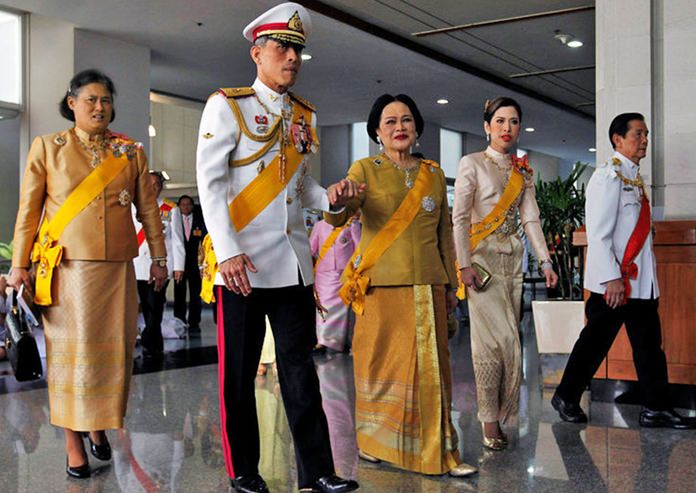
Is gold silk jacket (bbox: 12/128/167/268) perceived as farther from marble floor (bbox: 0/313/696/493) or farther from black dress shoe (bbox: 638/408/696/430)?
black dress shoe (bbox: 638/408/696/430)

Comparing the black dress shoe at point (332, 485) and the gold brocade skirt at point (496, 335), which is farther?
the gold brocade skirt at point (496, 335)

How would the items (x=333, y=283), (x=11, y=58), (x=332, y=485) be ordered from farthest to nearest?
(x=11, y=58) < (x=333, y=283) < (x=332, y=485)

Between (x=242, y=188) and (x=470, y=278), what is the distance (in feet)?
4.18

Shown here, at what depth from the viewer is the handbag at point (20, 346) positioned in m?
3.57

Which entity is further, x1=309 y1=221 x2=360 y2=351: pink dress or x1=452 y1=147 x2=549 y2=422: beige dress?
x1=309 y1=221 x2=360 y2=351: pink dress

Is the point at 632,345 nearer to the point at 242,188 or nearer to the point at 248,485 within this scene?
the point at 248,485

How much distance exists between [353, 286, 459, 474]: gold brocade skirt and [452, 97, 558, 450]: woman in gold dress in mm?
367

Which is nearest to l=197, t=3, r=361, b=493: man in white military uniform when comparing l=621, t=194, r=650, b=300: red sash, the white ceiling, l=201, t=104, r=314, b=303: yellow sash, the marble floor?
l=201, t=104, r=314, b=303: yellow sash

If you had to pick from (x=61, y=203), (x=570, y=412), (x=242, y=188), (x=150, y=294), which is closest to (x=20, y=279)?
(x=61, y=203)

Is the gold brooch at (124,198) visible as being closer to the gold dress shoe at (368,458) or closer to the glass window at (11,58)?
the gold dress shoe at (368,458)

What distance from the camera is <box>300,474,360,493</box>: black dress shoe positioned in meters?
2.73

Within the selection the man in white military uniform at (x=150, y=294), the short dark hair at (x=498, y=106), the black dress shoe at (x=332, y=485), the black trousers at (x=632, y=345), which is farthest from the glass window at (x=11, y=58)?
the black dress shoe at (x=332, y=485)

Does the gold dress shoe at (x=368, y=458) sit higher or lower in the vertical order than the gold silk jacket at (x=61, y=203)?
lower

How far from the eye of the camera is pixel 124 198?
3.55 m
